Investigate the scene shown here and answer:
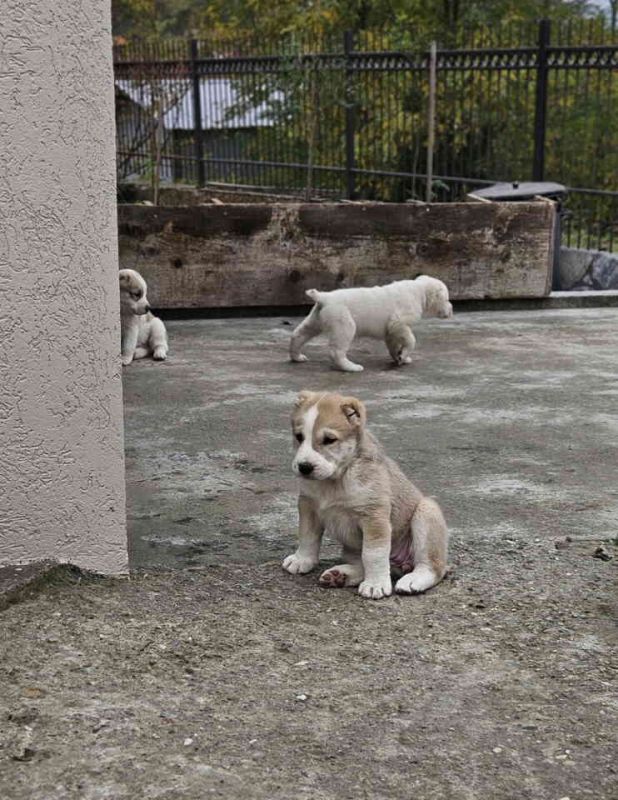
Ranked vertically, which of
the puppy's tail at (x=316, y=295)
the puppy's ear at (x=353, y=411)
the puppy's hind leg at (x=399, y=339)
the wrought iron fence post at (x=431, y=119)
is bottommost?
the puppy's hind leg at (x=399, y=339)

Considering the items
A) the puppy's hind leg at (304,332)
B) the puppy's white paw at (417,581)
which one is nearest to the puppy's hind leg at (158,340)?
the puppy's hind leg at (304,332)

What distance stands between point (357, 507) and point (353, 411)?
1.25ft

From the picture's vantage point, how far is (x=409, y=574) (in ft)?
16.0

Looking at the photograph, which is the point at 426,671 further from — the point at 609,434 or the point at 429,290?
the point at 429,290

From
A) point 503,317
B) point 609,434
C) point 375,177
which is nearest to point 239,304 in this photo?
point 503,317

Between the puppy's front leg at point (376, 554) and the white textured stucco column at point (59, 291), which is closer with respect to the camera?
the white textured stucco column at point (59, 291)

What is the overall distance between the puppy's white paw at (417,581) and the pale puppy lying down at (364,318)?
15.1 feet

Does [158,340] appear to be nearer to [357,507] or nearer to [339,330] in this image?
[339,330]

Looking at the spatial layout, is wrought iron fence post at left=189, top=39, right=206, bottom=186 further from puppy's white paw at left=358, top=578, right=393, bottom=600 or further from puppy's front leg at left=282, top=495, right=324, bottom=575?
puppy's white paw at left=358, top=578, right=393, bottom=600

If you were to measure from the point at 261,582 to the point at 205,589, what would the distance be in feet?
0.79

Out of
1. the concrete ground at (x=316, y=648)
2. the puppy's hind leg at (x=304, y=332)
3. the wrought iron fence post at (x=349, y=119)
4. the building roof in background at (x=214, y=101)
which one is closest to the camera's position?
the concrete ground at (x=316, y=648)

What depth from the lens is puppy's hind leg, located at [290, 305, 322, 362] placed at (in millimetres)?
9391

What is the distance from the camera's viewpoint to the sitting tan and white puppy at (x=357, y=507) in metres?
4.70

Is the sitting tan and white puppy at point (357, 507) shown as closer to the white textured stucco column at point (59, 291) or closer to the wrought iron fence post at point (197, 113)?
the white textured stucco column at point (59, 291)
